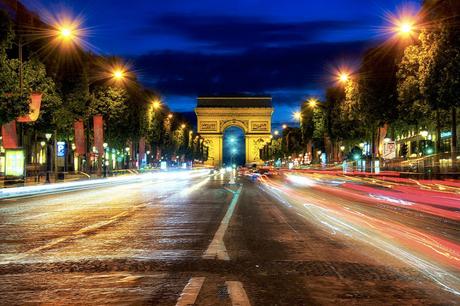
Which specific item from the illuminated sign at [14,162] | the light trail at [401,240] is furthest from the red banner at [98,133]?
the light trail at [401,240]

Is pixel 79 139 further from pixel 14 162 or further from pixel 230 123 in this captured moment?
pixel 230 123

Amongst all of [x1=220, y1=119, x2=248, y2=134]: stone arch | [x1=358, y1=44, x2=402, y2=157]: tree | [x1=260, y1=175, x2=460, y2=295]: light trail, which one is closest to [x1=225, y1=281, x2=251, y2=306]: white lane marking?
[x1=260, y1=175, x2=460, y2=295]: light trail

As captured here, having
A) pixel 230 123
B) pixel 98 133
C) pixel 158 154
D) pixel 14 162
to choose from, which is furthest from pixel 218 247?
pixel 230 123

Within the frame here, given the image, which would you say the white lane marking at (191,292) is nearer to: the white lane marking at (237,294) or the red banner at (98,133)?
the white lane marking at (237,294)

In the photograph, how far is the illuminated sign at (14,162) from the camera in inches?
1410

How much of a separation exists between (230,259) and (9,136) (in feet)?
101

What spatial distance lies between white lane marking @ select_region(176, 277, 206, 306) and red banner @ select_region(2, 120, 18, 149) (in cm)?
3164

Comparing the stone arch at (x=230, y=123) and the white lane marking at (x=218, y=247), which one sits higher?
the stone arch at (x=230, y=123)

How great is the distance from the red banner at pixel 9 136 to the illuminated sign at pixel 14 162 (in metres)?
1.28

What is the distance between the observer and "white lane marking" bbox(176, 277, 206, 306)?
6.80 metres

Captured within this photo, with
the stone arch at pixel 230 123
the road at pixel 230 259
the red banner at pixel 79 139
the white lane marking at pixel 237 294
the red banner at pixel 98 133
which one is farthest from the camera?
the stone arch at pixel 230 123

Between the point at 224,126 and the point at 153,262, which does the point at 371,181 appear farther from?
the point at 224,126

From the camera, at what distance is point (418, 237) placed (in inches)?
503

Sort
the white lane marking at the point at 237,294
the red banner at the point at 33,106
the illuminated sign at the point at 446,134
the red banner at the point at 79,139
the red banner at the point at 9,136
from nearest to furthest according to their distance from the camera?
the white lane marking at the point at 237,294, the red banner at the point at 33,106, the red banner at the point at 9,136, the red banner at the point at 79,139, the illuminated sign at the point at 446,134
